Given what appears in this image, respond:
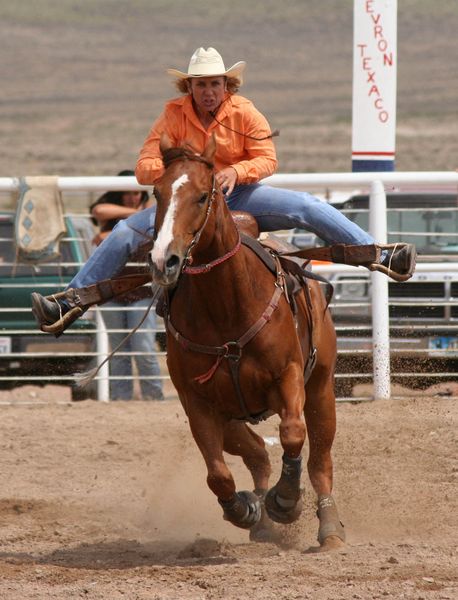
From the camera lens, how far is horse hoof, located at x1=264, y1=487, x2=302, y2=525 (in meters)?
6.73

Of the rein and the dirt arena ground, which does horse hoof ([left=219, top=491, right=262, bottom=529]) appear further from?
the rein

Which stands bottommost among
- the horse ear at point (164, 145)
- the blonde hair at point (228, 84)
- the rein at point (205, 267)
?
the rein at point (205, 267)

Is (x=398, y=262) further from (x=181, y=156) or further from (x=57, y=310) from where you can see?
(x=57, y=310)

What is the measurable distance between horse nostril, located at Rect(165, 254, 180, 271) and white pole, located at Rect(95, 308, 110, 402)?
5.13 meters

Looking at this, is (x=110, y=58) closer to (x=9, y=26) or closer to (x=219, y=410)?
(x=9, y=26)

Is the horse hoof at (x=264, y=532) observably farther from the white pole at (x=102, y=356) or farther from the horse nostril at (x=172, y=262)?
the white pole at (x=102, y=356)

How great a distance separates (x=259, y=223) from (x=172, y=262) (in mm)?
1645

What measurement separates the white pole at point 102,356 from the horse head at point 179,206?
189 inches

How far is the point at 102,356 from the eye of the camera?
35.4ft

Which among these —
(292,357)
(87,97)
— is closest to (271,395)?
(292,357)

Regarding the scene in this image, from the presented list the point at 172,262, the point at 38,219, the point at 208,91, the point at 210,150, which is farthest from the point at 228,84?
the point at 38,219

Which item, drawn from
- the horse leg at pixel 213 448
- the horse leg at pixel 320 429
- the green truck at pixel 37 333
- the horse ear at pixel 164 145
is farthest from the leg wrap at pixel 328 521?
the green truck at pixel 37 333

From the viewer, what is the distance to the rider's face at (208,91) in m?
6.86

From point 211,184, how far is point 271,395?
1150 mm
